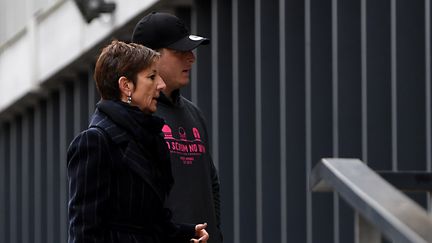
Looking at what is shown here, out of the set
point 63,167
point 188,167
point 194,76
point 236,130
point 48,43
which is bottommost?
point 63,167

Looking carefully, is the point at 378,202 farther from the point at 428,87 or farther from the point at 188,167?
the point at 428,87

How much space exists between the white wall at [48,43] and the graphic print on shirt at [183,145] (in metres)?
2.82

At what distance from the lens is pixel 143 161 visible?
3689 mm

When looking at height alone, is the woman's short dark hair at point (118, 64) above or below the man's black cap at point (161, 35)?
below

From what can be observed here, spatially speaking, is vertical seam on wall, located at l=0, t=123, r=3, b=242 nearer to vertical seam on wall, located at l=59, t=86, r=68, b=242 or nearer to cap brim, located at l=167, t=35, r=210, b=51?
vertical seam on wall, located at l=59, t=86, r=68, b=242

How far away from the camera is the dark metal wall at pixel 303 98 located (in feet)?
19.3

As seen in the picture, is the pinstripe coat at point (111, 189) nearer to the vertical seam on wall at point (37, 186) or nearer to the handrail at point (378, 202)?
the handrail at point (378, 202)

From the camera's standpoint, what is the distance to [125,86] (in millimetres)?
3727

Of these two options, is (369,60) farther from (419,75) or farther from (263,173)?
(263,173)

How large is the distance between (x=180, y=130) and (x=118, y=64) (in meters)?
0.73

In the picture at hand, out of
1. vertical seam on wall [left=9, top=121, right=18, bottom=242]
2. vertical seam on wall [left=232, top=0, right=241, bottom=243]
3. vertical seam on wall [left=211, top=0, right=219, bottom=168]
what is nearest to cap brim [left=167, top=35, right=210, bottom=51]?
vertical seam on wall [left=232, top=0, right=241, bottom=243]

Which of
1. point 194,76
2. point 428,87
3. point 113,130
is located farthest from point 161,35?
point 194,76

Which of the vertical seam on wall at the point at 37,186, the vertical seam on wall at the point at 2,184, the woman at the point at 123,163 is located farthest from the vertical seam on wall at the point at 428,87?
the vertical seam on wall at the point at 2,184

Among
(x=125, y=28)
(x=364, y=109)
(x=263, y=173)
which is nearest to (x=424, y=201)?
(x=364, y=109)
